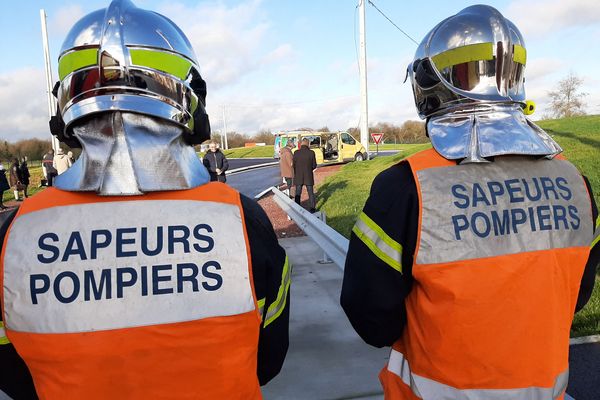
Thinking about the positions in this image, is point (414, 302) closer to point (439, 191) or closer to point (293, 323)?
point (439, 191)

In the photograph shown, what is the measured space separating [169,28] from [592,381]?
11.6 ft

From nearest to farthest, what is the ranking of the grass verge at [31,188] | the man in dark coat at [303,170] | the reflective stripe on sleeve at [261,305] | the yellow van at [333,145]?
the reflective stripe on sleeve at [261,305], the man in dark coat at [303,170], the grass verge at [31,188], the yellow van at [333,145]

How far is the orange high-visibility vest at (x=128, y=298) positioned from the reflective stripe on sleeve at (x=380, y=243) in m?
0.55

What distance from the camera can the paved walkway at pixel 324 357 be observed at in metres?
3.35

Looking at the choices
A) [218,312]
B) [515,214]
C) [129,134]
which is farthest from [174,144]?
[515,214]

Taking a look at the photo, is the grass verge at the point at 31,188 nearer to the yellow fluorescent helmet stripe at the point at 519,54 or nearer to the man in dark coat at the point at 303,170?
the man in dark coat at the point at 303,170

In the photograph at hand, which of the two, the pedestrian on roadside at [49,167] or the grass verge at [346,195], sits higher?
the pedestrian on roadside at [49,167]

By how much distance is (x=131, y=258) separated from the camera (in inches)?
51.4

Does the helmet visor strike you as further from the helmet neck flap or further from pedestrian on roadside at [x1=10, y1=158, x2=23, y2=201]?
pedestrian on roadside at [x1=10, y1=158, x2=23, y2=201]

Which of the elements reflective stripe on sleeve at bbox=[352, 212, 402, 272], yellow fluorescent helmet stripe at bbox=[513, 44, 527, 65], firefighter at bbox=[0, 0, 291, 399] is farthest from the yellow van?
firefighter at bbox=[0, 0, 291, 399]

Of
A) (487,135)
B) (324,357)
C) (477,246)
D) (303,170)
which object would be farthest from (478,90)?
(303,170)

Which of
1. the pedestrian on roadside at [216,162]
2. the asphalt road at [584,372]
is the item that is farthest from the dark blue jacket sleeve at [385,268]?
the pedestrian on roadside at [216,162]

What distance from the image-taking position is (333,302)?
5.12m

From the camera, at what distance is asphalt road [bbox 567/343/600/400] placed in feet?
10.1
